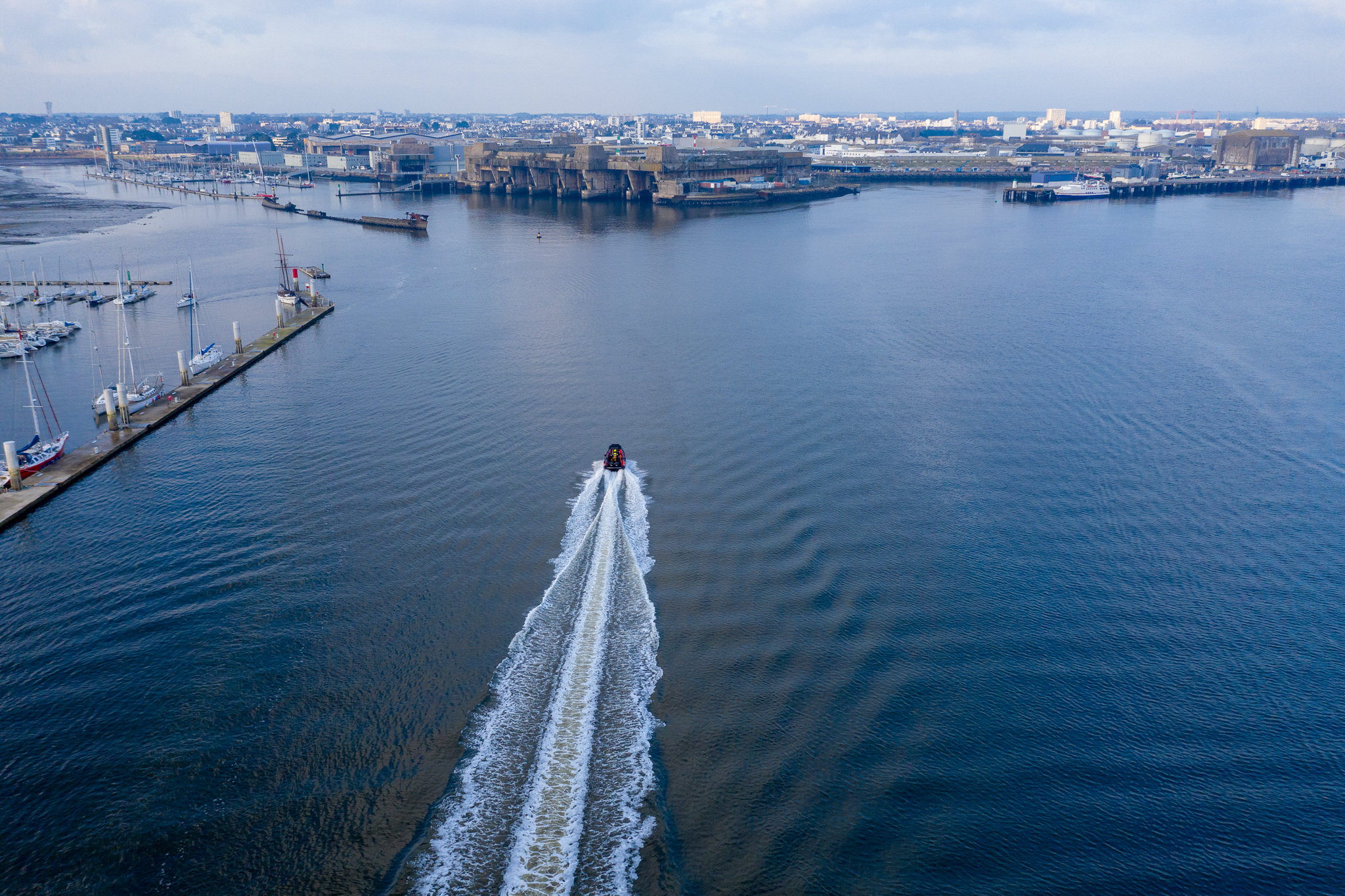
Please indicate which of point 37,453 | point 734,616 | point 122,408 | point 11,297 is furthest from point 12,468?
point 11,297

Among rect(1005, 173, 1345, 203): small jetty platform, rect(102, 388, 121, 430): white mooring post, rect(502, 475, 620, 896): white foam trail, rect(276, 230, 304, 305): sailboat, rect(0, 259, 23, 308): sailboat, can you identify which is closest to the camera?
rect(502, 475, 620, 896): white foam trail

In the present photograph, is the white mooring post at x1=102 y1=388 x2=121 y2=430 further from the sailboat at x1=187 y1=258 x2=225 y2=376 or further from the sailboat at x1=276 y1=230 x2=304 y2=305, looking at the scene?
the sailboat at x1=276 y1=230 x2=304 y2=305

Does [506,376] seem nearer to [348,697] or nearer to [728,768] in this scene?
[348,697]

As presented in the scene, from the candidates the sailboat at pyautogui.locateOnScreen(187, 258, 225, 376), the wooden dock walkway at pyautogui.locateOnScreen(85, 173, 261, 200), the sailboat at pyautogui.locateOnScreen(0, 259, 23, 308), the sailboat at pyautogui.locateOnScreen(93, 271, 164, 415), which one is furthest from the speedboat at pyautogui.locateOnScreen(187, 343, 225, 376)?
the wooden dock walkway at pyautogui.locateOnScreen(85, 173, 261, 200)

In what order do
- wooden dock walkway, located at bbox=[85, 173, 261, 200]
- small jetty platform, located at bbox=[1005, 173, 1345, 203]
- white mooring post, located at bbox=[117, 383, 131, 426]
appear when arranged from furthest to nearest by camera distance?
wooden dock walkway, located at bbox=[85, 173, 261, 200] < small jetty platform, located at bbox=[1005, 173, 1345, 203] < white mooring post, located at bbox=[117, 383, 131, 426]

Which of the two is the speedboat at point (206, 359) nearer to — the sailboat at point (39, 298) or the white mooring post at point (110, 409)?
the white mooring post at point (110, 409)

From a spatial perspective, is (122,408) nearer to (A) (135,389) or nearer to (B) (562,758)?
(A) (135,389)
